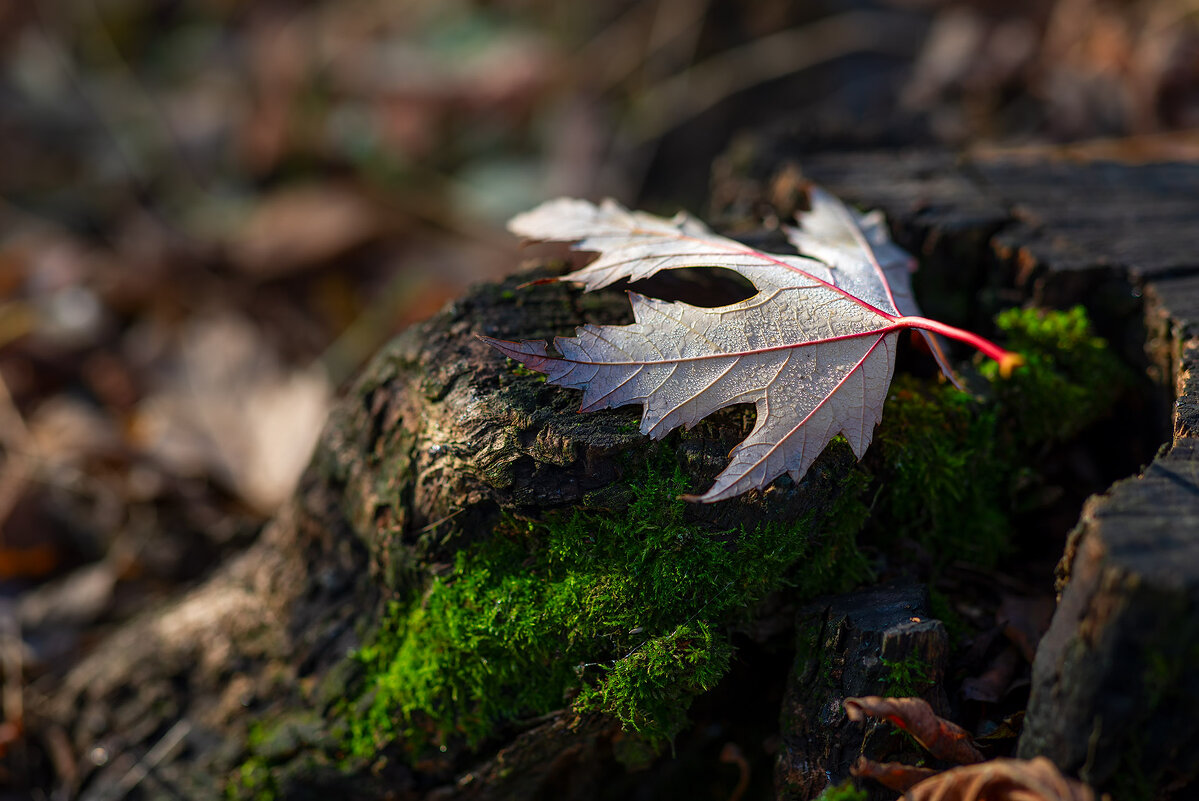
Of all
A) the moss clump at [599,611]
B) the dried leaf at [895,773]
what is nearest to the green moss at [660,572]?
the moss clump at [599,611]

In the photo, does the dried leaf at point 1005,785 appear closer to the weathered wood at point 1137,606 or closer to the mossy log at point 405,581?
the weathered wood at point 1137,606

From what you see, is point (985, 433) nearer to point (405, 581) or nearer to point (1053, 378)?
point (1053, 378)

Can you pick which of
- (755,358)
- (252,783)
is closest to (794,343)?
(755,358)

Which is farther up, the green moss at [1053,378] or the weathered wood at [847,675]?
the green moss at [1053,378]

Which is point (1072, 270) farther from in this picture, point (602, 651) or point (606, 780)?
point (606, 780)

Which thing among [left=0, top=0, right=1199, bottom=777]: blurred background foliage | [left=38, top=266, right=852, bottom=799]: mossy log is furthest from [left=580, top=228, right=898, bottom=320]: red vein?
[left=0, top=0, right=1199, bottom=777]: blurred background foliage

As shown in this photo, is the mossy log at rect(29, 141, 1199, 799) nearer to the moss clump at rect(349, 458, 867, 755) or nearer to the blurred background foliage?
the moss clump at rect(349, 458, 867, 755)

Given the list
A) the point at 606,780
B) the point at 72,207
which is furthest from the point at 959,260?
the point at 72,207

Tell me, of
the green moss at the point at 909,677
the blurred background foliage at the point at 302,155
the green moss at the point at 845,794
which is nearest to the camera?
the green moss at the point at 845,794
